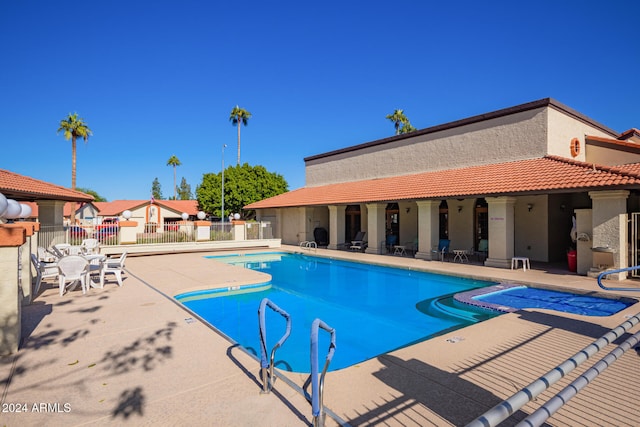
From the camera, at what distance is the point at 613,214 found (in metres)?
10.7

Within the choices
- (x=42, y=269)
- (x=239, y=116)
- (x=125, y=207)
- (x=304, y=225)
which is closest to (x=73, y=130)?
(x=125, y=207)

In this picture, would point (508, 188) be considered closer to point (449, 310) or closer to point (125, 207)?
point (449, 310)

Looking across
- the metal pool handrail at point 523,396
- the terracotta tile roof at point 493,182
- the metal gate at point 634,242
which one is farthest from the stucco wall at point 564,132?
the metal pool handrail at point 523,396

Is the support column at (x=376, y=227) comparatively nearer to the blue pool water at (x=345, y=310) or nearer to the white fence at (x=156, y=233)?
the blue pool water at (x=345, y=310)

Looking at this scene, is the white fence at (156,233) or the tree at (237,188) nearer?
the white fence at (156,233)

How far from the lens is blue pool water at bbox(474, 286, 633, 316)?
26.3 feet

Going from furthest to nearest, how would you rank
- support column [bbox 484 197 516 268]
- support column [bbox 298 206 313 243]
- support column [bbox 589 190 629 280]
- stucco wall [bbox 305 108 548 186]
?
support column [bbox 298 206 313 243] < stucco wall [bbox 305 108 548 186] < support column [bbox 484 197 516 268] < support column [bbox 589 190 629 280]

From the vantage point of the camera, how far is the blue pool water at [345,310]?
6.89m

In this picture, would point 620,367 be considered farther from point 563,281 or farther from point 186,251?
point 186,251

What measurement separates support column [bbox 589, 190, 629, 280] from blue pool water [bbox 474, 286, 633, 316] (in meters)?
2.94

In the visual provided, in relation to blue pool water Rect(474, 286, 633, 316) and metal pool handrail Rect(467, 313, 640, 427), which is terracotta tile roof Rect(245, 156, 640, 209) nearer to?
blue pool water Rect(474, 286, 633, 316)

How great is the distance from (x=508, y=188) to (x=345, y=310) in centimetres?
839

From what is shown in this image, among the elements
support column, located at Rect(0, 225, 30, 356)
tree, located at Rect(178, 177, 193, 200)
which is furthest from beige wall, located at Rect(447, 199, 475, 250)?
tree, located at Rect(178, 177, 193, 200)

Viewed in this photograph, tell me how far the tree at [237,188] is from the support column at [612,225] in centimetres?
3553
